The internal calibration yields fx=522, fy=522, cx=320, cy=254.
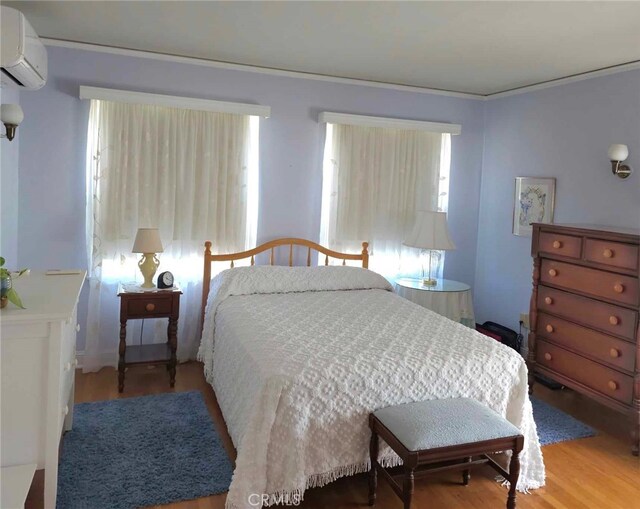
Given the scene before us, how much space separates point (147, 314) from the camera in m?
3.44

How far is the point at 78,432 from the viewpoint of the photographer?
2.80m

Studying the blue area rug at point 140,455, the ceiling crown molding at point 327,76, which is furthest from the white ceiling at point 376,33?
the blue area rug at point 140,455

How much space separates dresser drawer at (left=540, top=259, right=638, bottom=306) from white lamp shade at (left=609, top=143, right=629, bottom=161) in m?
0.76

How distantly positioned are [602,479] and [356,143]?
2.84 meters

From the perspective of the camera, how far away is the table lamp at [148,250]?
348 centimetres

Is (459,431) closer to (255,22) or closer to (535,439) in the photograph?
(535,439)

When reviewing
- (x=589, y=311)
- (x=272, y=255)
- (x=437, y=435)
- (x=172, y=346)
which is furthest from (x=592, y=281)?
(x=172, y=346)

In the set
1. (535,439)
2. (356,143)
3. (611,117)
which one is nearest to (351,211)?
(356,143)

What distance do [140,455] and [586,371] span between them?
258 cm

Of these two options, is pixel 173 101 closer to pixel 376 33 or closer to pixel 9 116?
pixel 9 116

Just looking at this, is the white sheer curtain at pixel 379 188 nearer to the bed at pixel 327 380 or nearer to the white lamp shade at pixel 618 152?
the bed at pixel 327 380

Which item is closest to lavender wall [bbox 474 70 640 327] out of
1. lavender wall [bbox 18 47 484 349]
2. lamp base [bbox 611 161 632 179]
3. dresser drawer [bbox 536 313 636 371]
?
lamp base [bbox 611 161 632 179]

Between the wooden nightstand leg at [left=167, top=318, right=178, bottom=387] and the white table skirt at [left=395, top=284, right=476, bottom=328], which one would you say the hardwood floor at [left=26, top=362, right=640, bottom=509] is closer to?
the wooden nightstand leg at [left=167, top=318, right=178, bottom=387]

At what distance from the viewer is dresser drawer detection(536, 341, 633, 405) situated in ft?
9.57
